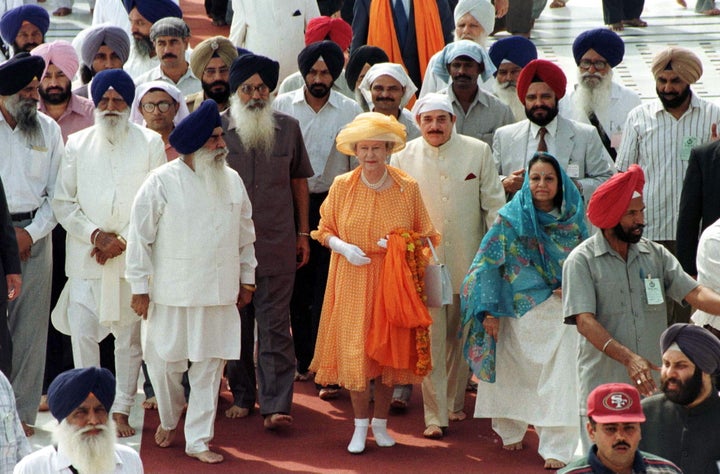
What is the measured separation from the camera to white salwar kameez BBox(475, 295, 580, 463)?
8.83 metres

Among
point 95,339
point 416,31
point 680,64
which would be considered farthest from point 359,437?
point 416,31

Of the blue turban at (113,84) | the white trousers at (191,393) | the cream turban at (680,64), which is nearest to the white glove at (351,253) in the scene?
the white trousers at (191,393)

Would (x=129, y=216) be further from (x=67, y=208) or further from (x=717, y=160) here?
(x=717, y=160)

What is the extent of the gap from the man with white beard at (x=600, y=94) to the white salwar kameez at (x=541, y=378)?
6.12 ft

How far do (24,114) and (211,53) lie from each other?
1307 millimetres

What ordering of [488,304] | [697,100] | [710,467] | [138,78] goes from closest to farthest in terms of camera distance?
1. [710,467]
2. [488,304]
3. [697,100]
4. [138,78]

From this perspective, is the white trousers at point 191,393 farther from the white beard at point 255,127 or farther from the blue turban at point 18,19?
the blue turban at point 18,19

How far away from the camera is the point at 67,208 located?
924 centimetres

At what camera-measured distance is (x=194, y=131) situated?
881 cm

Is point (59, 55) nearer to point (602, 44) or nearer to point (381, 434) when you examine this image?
point (381, 434)

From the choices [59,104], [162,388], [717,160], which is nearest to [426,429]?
[162,388]

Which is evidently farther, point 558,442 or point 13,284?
point 558,442

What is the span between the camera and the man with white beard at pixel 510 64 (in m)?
10.7

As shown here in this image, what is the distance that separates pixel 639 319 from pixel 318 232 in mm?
2042
